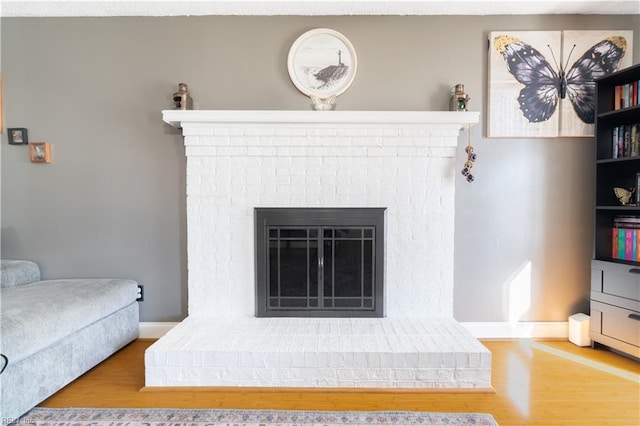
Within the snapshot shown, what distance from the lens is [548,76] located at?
2.38 m

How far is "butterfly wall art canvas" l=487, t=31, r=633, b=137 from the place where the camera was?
7.77 ft

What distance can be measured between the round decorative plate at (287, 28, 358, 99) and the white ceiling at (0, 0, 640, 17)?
190mm

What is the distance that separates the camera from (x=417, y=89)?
240cm

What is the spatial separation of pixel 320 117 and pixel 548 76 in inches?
65.8

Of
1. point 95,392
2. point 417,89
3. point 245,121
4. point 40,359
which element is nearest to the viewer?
point 40,359

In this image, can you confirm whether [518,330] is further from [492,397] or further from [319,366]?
[319,366]

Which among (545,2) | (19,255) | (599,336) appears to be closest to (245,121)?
(19,255)

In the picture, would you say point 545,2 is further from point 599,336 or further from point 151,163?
point 151,163

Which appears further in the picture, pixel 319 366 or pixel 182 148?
pixel 182 148

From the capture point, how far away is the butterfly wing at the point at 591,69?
237 centimetres

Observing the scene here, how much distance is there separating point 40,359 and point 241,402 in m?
1.03

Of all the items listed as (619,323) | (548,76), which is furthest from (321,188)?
(619,323)

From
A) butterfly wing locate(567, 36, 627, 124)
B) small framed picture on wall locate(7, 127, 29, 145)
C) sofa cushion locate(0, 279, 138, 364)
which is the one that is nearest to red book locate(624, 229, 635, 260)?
butterfly wing locate(567, 36, 627, 124)

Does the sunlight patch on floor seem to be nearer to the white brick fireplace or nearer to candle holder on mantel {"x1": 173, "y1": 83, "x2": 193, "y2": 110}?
the white brick fireplace
